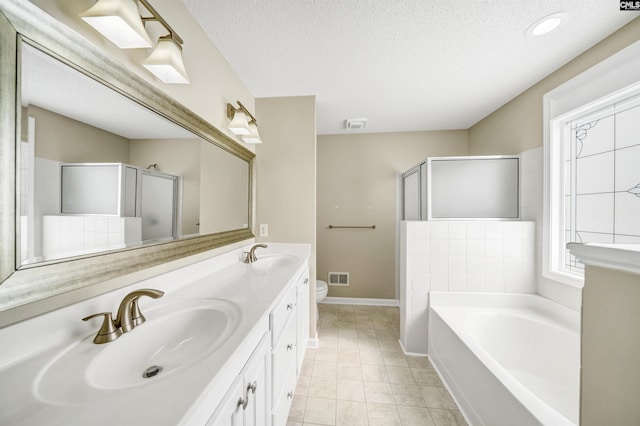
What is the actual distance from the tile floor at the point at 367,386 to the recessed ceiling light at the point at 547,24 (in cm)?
240

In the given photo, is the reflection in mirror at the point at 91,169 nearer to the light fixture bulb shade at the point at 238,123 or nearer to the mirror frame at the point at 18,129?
the mirror frame at the point at 18,129

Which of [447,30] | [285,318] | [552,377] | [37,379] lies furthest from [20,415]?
[552,377]

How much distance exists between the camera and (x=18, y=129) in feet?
1.90

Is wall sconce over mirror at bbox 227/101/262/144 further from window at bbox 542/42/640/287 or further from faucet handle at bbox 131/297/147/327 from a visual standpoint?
window at bbox 542/42/640/287

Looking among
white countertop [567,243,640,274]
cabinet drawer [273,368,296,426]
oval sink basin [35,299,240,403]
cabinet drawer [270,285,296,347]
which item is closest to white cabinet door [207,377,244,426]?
oval sink basin [35,299,240,403]

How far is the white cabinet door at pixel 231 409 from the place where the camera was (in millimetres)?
573

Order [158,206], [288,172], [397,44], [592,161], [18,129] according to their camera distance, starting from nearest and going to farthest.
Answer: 1. [18,129]
2. [158,206]
3. [397,44]
4. [592,161]
5. [288,172]

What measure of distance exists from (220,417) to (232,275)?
85cm

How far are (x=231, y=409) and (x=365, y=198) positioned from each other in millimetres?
2791

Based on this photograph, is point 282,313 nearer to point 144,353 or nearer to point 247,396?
point 247,396

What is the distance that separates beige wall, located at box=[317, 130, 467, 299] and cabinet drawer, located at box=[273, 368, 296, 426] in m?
1.83

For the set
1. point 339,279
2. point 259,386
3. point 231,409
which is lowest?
point 339,279

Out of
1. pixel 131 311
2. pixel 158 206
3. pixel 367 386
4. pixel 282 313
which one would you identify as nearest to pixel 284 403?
pixel 282 313

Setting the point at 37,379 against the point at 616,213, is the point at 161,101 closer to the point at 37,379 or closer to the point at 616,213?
the point at 37,379
